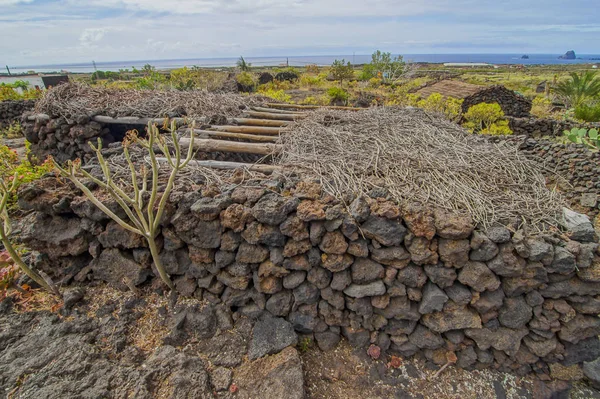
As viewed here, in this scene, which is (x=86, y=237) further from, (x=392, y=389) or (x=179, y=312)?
(x=392, y=389)

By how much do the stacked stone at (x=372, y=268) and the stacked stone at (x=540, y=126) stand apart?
11.4 metres

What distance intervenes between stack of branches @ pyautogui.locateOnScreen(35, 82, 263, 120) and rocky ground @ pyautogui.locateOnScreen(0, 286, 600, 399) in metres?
4.03

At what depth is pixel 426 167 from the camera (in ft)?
12.1

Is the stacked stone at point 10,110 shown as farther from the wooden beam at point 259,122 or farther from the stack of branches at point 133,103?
the wooden beam at point 259,122

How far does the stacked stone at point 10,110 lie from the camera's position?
13.1 meters

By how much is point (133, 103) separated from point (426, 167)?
644cm

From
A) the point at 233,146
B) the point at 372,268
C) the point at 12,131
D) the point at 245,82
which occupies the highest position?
the point at 245,82

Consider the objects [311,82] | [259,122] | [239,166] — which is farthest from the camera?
[311,82]

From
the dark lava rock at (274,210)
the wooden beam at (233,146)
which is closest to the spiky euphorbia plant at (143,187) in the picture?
the dark lava rock at (274,210)

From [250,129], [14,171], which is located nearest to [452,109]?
[250,129]

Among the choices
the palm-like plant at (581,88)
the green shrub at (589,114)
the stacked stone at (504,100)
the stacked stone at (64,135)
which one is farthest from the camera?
the palm-like plant at (581,88)

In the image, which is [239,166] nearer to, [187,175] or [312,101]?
[187,175]

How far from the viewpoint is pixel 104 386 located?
8.34 ft

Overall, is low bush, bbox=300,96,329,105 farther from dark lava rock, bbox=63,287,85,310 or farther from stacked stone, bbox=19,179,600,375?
dark lava rock, bbox=63,287,85,310
